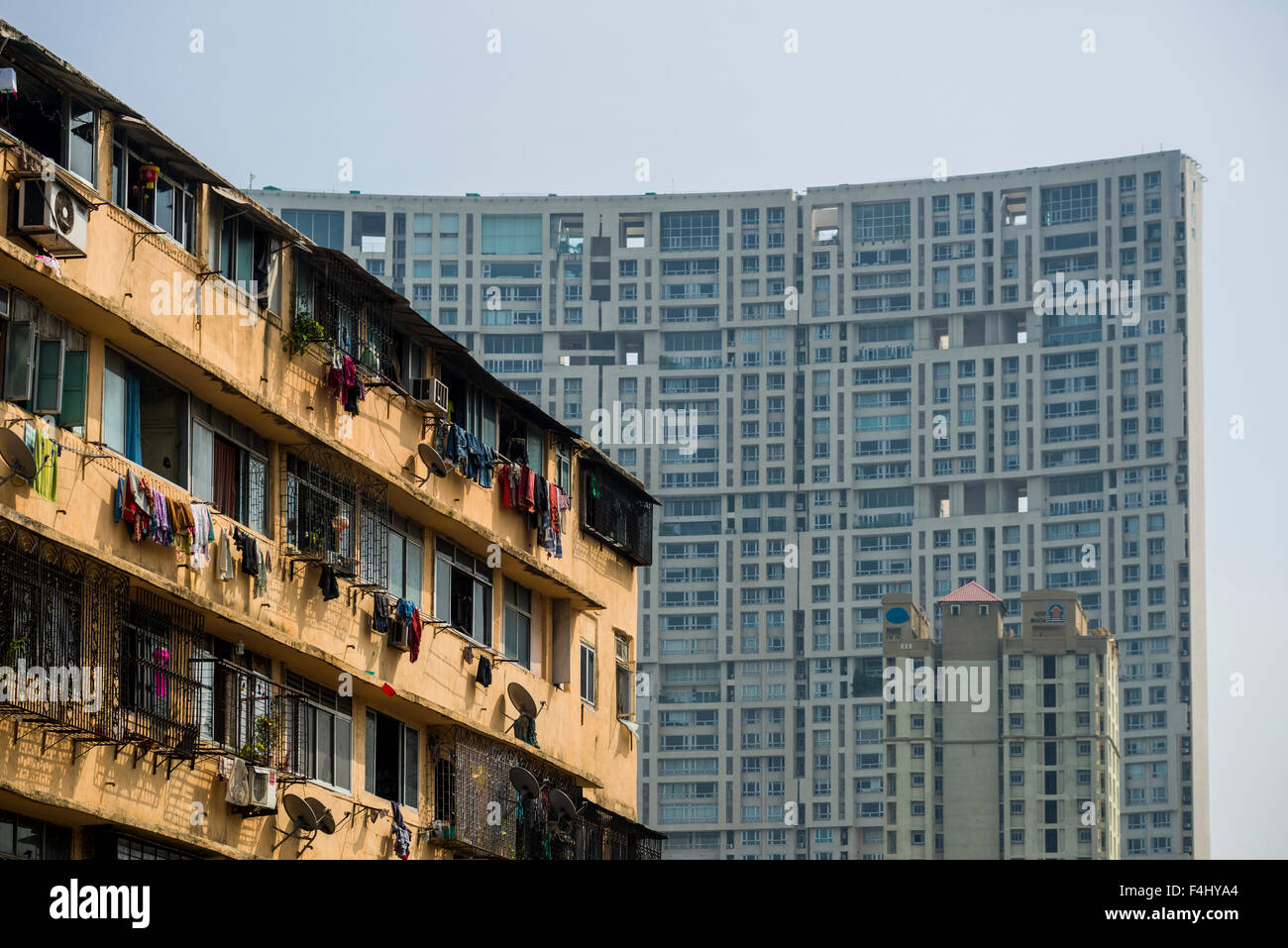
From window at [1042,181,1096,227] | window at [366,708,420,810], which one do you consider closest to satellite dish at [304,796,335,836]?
window at [366,708,420,810]

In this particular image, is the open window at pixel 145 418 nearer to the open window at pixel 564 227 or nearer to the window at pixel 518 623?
the window at pixel 518 623

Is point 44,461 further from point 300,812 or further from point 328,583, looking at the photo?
point 328,583

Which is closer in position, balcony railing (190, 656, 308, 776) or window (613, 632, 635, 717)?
balcony railing (190, 656, 308, 776)

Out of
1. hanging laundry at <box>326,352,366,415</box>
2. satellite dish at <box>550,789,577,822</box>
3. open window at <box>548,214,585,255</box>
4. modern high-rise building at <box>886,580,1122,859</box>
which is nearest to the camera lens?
hanging laundry at <box>326,352,366,415</box>

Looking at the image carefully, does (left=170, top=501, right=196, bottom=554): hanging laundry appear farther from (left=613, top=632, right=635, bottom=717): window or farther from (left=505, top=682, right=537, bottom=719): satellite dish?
(left=613, top=632, right=635, bottom=717): window

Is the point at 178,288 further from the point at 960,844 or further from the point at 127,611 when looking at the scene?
the point at 960,844

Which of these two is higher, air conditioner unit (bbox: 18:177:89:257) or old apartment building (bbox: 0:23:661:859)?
air conditioner unit (bbox: 18:177:89:257)

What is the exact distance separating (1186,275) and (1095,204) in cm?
672

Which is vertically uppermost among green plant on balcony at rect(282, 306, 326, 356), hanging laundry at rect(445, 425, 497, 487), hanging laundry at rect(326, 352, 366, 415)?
green plant on balcony at rect(282, 306, 326, 356)

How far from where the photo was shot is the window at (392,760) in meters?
22.9

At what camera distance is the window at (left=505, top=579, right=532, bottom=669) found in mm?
26484

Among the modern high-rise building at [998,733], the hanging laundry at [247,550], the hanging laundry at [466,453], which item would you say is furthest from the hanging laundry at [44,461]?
the modern high-rise building at [998,733]

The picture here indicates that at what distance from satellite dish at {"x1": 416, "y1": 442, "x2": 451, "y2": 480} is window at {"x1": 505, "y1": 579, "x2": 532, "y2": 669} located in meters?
2.85

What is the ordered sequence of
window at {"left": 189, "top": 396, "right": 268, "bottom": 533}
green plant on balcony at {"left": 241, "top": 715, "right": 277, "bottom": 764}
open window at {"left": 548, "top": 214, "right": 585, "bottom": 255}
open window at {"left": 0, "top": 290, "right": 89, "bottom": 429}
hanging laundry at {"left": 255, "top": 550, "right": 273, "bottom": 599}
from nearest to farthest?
open window at {"left": 0, "top": 290, "right": 89, "bottom": 429} → window at {"left": 189, "top": 396, "right": 268, "bottom": 533} → green plant on balcony at {"left": 241, "top": 715, "right": 277, "bottom": 764} → hanging laundry at {"left": 255, "top": 550, "right": 273, "bottom": 599} → open window at {"left": 548, "top": 214, "right": 585, "bottom": 255}
